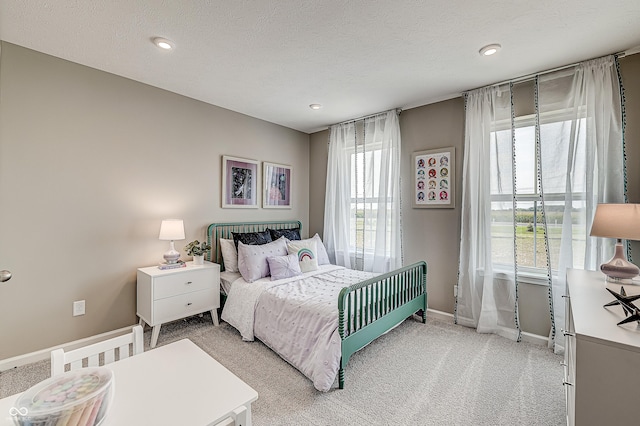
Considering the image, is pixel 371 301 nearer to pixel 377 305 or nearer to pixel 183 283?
pixel 377 305

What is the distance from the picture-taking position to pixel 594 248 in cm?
238

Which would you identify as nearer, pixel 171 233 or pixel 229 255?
pixel 171 233

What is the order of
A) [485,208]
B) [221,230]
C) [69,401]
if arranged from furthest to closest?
1. [221,230]
2. [485,208]
3. [69,401]

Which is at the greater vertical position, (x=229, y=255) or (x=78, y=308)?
(x=229, y=255)

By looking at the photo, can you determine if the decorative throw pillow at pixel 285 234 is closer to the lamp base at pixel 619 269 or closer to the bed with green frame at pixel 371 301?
the bed with green frame at pixel 371 301

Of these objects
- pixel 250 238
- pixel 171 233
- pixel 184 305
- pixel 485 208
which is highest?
pixel 485 208

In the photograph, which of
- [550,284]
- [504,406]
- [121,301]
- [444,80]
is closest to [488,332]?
[550,284]

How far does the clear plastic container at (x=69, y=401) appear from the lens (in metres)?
0.69

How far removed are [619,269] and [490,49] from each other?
180cm

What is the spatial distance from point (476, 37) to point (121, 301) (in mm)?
3906

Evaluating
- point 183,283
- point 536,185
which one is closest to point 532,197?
point 536,185

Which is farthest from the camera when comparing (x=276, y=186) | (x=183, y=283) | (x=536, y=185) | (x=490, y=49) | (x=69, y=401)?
(x=276, y=186)

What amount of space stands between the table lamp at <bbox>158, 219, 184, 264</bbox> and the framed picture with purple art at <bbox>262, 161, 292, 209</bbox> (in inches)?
53.8

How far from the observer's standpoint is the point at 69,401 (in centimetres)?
74
